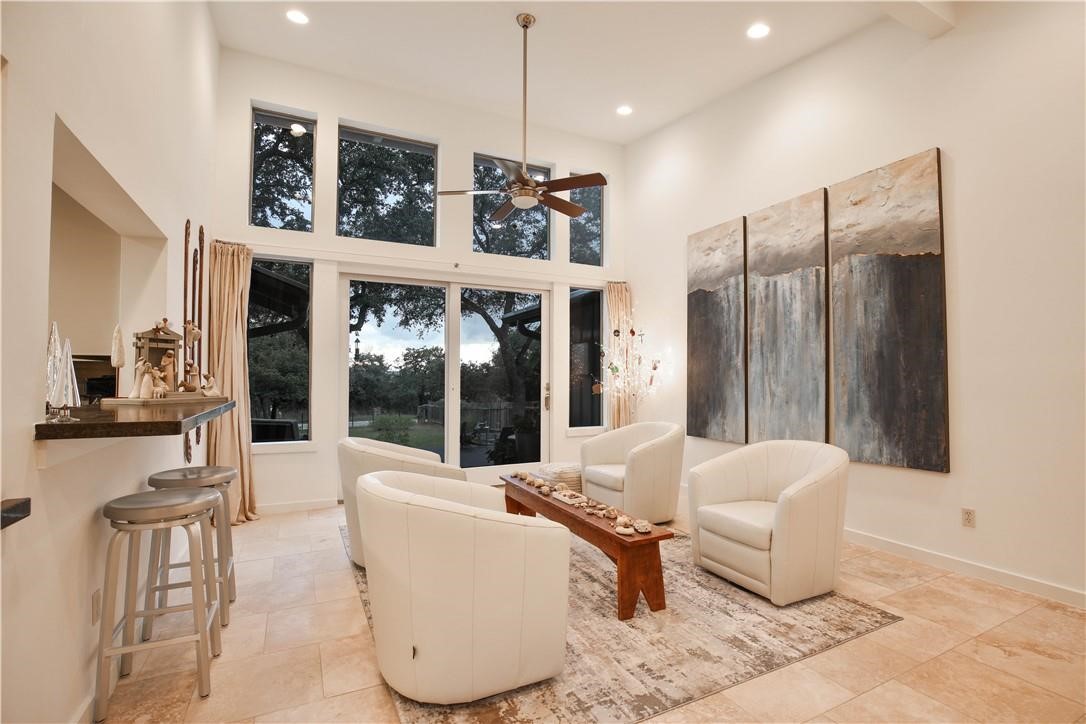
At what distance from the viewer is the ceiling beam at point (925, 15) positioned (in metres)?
3.26

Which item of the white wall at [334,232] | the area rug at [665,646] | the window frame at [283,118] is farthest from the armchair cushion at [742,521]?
the window frame at [283,118]

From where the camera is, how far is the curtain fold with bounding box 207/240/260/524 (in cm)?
435

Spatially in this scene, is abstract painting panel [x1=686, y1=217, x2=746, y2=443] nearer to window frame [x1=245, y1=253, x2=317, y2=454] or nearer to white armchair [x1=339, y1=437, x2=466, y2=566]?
white armchair [x1=339, y1=437, x2=466, y2=566]

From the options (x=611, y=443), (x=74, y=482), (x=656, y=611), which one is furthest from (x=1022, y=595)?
(x=74, y=482)

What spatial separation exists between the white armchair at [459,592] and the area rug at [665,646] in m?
0.09

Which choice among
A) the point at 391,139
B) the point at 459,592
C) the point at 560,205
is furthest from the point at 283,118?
the point at 459,592

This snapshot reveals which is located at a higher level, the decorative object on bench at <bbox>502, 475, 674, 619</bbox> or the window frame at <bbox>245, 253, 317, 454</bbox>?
the window frame at <bbox>245, 253, 317, 454</bbox>

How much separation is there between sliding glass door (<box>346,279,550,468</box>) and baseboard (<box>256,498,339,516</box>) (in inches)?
27.2

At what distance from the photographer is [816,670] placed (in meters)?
2.21

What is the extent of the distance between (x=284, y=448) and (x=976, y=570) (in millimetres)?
5259

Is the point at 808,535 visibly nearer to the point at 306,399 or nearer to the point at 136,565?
the point at 136,565

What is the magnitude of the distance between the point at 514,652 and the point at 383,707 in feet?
1.77

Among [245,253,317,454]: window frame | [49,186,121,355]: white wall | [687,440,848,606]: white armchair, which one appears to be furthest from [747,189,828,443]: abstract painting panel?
[49,186,121,355]: white wall

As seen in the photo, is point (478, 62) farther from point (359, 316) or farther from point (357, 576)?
point (357, 576)
